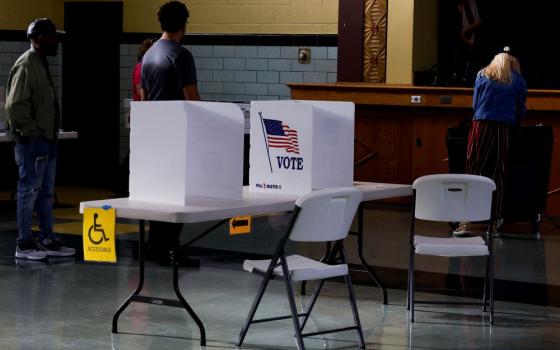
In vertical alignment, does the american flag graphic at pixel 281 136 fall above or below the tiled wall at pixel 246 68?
below

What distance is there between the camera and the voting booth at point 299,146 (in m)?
6.17

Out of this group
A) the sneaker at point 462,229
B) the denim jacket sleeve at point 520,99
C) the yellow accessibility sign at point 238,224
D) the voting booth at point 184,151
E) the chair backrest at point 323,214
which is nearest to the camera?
the chair backrest at point 323,214

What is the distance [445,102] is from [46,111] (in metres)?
4.47

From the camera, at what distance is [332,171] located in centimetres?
654

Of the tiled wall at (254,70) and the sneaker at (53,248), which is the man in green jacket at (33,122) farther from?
the tiled wall at (254,70)

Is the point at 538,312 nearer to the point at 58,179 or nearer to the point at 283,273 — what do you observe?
the point at 283,273

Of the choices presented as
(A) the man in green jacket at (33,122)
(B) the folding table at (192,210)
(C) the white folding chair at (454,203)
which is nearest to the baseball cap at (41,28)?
(A) the man in green jacket at (33,122)

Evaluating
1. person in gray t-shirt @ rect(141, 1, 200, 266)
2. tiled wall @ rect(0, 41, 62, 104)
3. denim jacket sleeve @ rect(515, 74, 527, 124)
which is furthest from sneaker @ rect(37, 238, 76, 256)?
tiled wall @ rect(0, 41, 62, 104)

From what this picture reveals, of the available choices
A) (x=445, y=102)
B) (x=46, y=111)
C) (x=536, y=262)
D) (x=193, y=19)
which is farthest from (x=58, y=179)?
(x=536, y=262)

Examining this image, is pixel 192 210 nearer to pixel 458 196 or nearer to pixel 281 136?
pixel 281 136

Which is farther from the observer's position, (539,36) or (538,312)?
(539,36)

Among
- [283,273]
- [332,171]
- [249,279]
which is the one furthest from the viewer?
[249,279]

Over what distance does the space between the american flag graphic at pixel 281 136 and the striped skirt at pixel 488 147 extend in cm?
343

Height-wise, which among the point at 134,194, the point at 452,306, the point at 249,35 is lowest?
the point at 452,306
